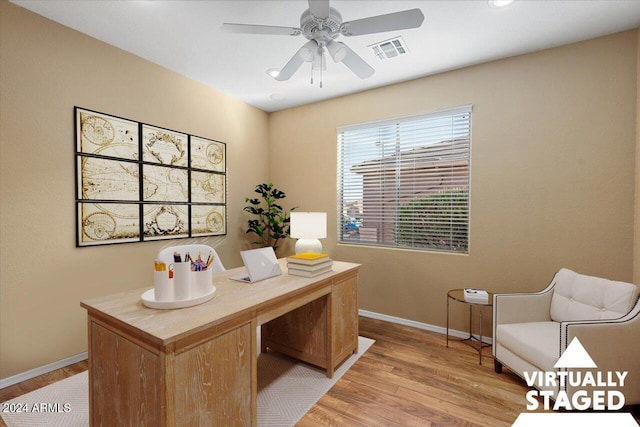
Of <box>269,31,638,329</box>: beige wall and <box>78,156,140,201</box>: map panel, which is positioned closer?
<box>269,31,638,329</box>: beige wall

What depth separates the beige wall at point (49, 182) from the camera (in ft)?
6.64

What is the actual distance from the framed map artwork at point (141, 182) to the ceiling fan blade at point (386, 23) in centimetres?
212

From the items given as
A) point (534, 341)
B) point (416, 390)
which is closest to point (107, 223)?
point (416, 390)

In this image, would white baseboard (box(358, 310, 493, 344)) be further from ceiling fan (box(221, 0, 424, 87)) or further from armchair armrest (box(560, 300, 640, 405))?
ceiling fan (box(221, 0, 424, 87))

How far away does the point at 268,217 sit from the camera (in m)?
3.84

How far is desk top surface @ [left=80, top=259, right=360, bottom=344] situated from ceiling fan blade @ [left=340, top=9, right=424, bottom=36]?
5.23 ft

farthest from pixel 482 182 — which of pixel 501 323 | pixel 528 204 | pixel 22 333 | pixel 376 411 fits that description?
pixel 22 333

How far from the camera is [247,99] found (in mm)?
3707

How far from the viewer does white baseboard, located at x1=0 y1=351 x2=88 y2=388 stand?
204 centimetres

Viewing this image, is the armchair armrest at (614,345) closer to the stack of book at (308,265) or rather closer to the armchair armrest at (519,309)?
the armchair armrest at (519,309)

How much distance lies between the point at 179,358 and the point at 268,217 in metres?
2.77

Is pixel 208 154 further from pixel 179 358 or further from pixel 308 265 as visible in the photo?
pixel 179 358

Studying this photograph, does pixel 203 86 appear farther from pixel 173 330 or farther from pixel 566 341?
pixel 566 341

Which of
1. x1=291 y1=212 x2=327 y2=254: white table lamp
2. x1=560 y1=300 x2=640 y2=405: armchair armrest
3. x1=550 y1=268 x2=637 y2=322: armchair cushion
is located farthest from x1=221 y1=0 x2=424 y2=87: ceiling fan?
x1=550 y1=268 x2=637 y2=322: armchair cushion
